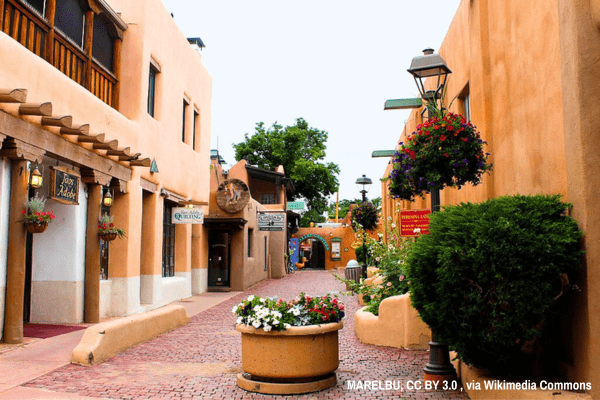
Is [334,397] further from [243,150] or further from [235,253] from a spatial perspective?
[243,150]

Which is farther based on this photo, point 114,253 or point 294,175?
point 294,175

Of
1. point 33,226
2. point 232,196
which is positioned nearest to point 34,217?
point 33,226

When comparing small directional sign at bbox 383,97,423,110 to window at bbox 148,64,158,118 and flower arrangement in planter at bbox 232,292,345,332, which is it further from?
flower arrangement in planter at bbox 232,292,345,332

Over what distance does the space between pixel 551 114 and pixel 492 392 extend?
2.56 m

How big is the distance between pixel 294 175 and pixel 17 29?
3252 centimetres

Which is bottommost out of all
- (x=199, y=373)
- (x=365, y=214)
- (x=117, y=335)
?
(x=199, y=373)

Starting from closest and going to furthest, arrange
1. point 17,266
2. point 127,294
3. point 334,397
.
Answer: point 334,397
point 17,266
point 127,294

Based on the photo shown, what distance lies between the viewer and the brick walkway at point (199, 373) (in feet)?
17.9

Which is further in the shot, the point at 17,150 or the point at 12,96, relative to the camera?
the point at 17,150

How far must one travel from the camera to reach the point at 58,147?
881 centimetres

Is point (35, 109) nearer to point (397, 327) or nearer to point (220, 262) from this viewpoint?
point (397, 327)

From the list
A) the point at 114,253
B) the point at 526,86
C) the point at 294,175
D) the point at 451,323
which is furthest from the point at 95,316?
the point at 294,175

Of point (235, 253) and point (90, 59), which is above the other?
point (90, 59)

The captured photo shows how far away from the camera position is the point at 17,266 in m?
7.77
